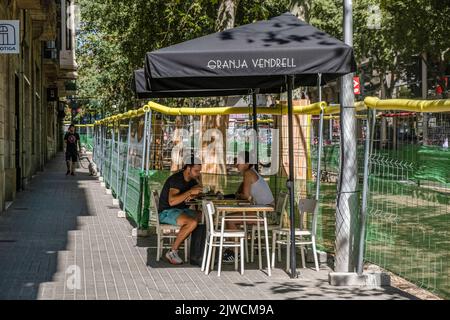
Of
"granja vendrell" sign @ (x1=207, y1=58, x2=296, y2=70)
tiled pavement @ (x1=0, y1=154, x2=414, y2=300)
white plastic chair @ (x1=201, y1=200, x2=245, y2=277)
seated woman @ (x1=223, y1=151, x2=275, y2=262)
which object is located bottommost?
tiled pavement @ (x1=0, y1=154, x2=414, y2=300)

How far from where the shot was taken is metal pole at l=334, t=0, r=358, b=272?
364 inches

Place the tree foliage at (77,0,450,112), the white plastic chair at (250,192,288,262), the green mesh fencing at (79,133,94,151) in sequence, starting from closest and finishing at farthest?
1. the white plastic chair at (250,192,288,262)
2. the tree foliage at (77,0,450,112)
3. the green mesh fencing at (79,133,94,151)

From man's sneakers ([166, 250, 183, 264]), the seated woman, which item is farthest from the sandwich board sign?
man's sneakers ([166, 250, 183, 264])

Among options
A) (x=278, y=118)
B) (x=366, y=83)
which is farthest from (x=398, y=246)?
(x=366, y=83)

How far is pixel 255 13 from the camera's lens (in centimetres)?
2255

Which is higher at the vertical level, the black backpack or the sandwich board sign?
the sandwich board sign

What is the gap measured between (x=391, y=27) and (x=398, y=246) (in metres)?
29.8

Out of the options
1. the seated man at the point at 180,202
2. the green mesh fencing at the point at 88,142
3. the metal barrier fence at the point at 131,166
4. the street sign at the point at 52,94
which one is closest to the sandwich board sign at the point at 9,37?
the metal barrier fence at the point at 131,166

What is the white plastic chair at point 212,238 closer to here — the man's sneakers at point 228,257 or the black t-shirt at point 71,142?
the man's sneakers at point 228,257

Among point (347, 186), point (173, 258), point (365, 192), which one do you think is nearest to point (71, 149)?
point (173, 258)

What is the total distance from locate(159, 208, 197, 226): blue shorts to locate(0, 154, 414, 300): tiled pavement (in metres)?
0.55

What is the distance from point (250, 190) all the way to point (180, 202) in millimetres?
928

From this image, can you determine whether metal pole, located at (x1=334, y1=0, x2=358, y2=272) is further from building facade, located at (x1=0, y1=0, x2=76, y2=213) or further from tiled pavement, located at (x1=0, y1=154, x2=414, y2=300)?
building facade, located at (x1=0, y1=0, x2=76, y2=213)

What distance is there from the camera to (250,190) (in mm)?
10531
